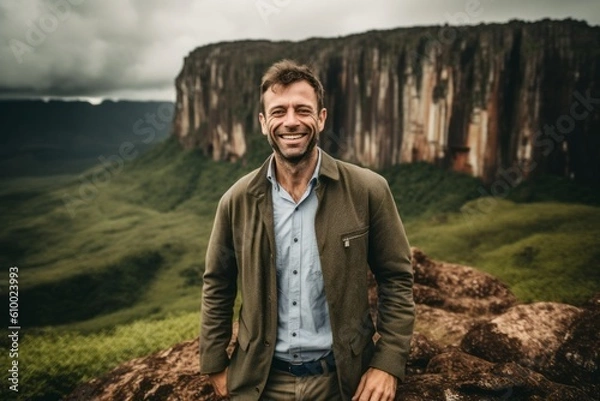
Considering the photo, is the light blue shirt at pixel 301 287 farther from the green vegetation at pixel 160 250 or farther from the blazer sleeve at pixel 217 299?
the green vegetation at pixel 160 250

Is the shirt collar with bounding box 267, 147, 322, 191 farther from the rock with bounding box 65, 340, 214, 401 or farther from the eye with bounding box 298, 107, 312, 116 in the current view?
the rock with bounding box 65, 340, 214, 401

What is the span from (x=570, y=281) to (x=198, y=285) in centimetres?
2436

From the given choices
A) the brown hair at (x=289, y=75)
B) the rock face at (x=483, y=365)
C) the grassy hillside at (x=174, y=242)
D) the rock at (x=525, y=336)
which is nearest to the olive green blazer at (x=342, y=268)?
the brown hair at (x=289, y=75)

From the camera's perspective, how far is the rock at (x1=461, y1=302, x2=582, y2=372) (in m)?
4.25

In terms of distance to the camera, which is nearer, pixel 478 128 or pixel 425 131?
pixel 478 128

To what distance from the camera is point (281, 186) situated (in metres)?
2.85

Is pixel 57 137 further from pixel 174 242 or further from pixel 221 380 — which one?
pixel 221 380

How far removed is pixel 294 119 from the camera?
263 centimetres

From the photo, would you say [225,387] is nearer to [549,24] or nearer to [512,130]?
[512,130]

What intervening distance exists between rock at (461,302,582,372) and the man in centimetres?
212

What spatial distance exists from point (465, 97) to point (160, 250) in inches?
1385

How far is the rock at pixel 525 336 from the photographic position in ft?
14.0

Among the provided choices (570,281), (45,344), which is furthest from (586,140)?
(45,344)

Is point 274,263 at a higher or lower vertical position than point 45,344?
higher
